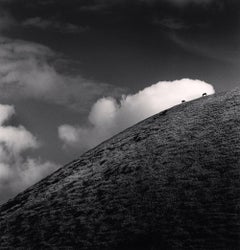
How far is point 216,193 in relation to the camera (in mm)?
14289

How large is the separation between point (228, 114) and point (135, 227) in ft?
24.0

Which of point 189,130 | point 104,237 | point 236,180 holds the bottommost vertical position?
point 104,237

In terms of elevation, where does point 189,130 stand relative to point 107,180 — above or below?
above

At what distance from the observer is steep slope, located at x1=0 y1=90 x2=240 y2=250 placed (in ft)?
44.8

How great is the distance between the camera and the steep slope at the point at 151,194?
537 inches

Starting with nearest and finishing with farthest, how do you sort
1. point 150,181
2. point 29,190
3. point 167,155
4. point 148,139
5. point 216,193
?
point 216,193
point 150,181
point 167,155
point 148,139
point 29,190

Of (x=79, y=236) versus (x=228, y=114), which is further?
(x=228, y=114)

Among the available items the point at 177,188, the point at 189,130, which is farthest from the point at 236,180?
the point at 189,130

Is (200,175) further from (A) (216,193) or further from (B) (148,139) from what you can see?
(B) (148,139)

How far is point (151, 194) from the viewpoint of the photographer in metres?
15.6

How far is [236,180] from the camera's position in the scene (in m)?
14.6

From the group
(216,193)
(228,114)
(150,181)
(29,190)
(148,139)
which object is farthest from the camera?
(29,190)

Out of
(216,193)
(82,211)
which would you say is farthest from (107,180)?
(216,193)

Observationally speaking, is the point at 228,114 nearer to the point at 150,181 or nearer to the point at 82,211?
the point at 150,181
